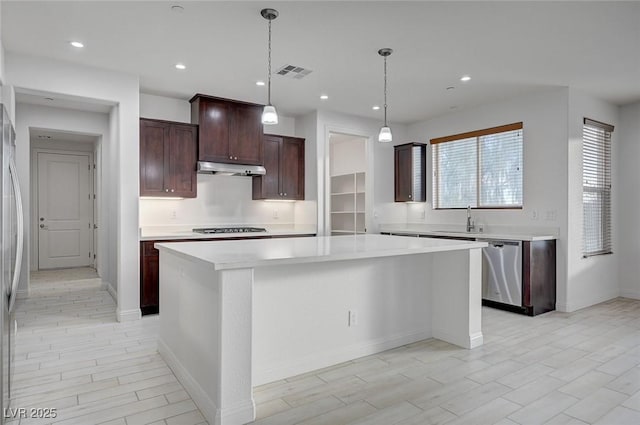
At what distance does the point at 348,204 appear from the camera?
7.26m

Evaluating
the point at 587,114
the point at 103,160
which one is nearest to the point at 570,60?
the point at 587,114

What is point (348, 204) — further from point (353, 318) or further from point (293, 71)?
point (353, 318)

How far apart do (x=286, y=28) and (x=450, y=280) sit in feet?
8.38

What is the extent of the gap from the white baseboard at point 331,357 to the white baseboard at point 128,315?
2.27 m

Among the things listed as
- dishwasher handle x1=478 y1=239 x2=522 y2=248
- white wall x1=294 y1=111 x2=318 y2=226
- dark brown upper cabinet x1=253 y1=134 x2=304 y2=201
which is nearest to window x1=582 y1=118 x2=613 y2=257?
dishwasher handle x1=478 y1=239 x2=522 y2=248

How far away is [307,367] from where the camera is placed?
2.76 metres

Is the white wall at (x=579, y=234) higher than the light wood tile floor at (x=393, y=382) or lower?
higher

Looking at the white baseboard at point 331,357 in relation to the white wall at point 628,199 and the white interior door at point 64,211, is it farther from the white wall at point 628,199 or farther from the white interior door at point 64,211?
the white interior door at point 64,211

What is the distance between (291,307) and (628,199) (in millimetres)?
5116

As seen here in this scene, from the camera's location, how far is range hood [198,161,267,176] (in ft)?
16.1

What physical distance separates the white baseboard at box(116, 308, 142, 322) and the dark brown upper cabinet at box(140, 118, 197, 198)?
1357 millimetres

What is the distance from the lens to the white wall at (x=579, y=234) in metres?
4.57

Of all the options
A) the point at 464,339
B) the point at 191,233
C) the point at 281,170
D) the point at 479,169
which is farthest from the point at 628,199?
the point at 191,233

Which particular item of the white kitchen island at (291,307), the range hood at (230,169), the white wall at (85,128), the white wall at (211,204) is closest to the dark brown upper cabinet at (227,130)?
the range hood at (230,169)
